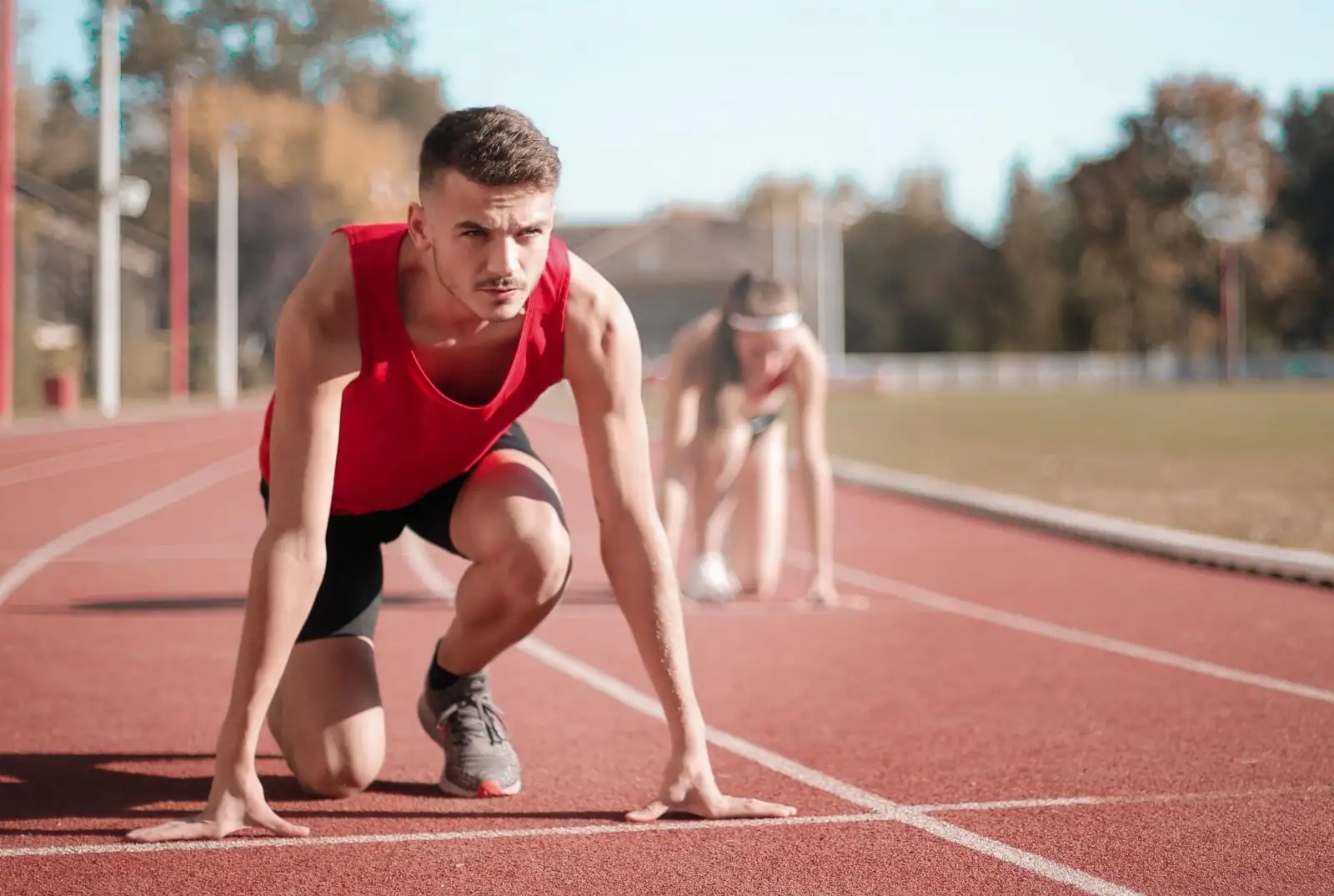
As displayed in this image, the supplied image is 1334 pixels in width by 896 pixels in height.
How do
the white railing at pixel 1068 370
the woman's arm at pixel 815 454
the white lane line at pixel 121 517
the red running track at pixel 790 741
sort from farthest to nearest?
1. the white railing at pixel 1068 370
2. the white lane line at pixel 121 517
3. the woman's arm at pixel 815 454
4. the red running track at pixel 790 741

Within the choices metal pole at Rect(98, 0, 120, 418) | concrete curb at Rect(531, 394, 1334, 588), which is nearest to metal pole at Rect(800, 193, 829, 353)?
metal pole at Rect(98, 0, 120, 418)

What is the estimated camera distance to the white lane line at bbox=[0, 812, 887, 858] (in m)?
4.51

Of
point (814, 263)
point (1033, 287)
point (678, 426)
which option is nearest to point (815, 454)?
point (678, 426)

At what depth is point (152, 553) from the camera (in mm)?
12617

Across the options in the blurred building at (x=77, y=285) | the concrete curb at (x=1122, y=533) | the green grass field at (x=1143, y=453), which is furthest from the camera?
the blurred building at (x=77, y=285)

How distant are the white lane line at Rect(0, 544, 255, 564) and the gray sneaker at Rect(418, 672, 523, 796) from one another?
6746mm

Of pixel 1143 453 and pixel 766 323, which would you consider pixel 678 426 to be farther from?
pixel 1143 453

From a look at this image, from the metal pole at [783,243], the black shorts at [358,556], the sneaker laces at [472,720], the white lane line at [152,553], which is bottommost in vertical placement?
the sneaker laces at [472,720]

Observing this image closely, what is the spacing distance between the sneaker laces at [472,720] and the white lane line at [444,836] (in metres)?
0.55

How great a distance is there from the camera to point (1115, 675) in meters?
7.55

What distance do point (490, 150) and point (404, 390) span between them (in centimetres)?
78

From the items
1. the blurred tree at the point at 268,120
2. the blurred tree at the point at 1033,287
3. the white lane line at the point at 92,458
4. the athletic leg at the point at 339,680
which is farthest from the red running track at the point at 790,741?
the blurred tree at the point at 1033,287

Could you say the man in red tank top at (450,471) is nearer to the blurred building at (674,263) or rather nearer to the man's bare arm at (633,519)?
the man's bare arm at (633,519)

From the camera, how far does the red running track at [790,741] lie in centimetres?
437
